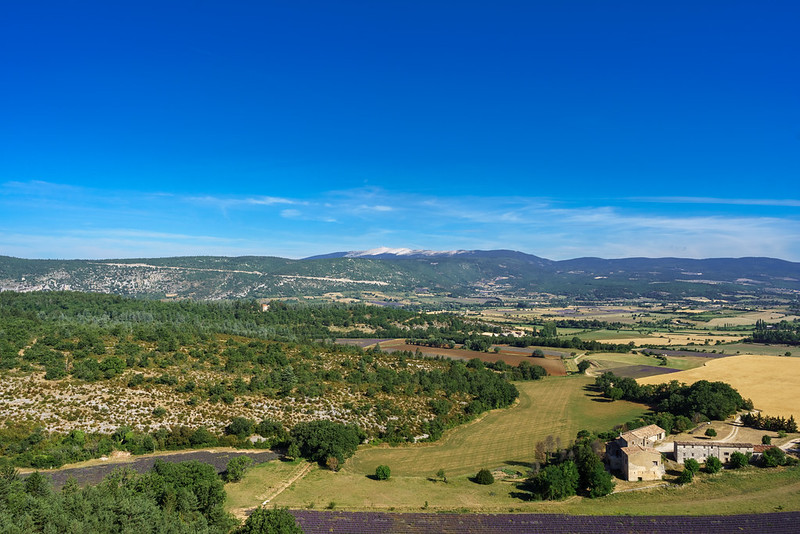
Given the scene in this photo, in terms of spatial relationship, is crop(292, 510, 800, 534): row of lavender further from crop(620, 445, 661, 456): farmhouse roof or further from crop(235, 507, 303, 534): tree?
crop(620, 445, 661, 456): farmhouse roof

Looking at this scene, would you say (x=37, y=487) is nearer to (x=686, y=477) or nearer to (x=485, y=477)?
(x=485, y=477)

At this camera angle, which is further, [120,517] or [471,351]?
[471,351]

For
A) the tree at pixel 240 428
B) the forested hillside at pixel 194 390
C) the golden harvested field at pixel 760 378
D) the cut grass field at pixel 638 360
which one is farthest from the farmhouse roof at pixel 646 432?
the cut grass field at pixel 638 360

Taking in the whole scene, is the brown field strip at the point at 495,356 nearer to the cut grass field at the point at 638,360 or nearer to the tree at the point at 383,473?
the cut grass field at the point at 638,360

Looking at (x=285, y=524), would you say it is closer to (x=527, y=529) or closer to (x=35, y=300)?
(x=527, y=529)

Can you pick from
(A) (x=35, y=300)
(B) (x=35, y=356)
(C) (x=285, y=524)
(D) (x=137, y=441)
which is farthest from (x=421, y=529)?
(A) (x=35, y=300)

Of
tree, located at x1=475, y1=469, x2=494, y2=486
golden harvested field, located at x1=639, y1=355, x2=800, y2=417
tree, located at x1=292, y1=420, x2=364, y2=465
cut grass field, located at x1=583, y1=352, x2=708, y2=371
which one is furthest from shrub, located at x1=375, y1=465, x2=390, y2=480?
cut grass field, located at x1=583, y1=352, x2=708, y2=371

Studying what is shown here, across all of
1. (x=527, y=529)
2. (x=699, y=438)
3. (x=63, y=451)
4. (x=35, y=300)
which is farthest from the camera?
(x=35, y=300)

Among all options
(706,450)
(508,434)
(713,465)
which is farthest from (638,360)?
(713,465)
